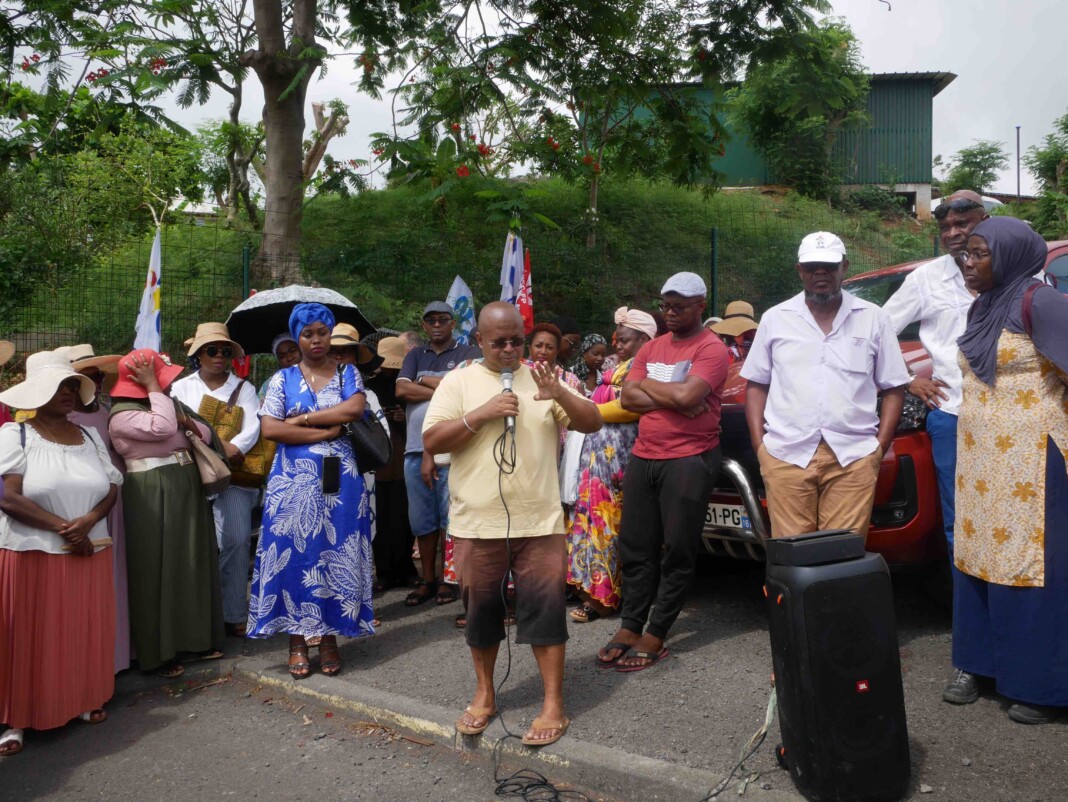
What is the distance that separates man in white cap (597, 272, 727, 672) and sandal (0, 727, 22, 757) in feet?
9.65

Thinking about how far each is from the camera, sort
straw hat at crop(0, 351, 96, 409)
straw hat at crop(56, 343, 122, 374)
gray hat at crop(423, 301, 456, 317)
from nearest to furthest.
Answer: straw hat at crop(0, 351, 96, 409)
straw hat at crop(56, 343, 122, 374)
gray hat at crop(423, 301, 456, 317)

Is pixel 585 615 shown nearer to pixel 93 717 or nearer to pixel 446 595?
pixel 446 595

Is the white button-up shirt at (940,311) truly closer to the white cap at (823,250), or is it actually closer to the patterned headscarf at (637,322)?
the white cap at (823,250)

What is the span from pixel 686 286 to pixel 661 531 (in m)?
1.33

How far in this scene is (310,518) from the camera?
5.24m

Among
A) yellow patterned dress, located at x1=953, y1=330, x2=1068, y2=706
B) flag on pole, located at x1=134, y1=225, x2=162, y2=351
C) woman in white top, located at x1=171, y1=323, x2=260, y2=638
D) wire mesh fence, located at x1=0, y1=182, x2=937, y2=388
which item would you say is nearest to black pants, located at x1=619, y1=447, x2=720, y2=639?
yellow patterned dress, located at x1=953, y1=330, x2=1068, y2=706

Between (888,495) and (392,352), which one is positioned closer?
(888,495)

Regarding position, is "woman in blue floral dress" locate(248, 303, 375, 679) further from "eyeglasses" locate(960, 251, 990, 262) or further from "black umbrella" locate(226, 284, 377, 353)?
"eyeglasses" locate(960, 251, 990, 262)

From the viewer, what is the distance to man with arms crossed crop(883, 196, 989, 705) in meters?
4.63

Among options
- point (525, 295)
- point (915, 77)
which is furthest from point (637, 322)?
point (915, 77)

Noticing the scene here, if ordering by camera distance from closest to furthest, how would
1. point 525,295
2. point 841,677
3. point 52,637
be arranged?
1. point 841,677
2. point 52,637
3. point 525,295

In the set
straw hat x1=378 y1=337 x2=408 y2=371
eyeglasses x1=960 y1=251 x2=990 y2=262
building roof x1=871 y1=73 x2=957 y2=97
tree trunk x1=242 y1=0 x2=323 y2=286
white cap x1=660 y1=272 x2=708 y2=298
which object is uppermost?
building roof x1=871 y1=73 x2=957 y2=97

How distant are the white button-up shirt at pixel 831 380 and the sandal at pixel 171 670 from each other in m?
3.66

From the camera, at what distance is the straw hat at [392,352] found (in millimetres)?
7480
